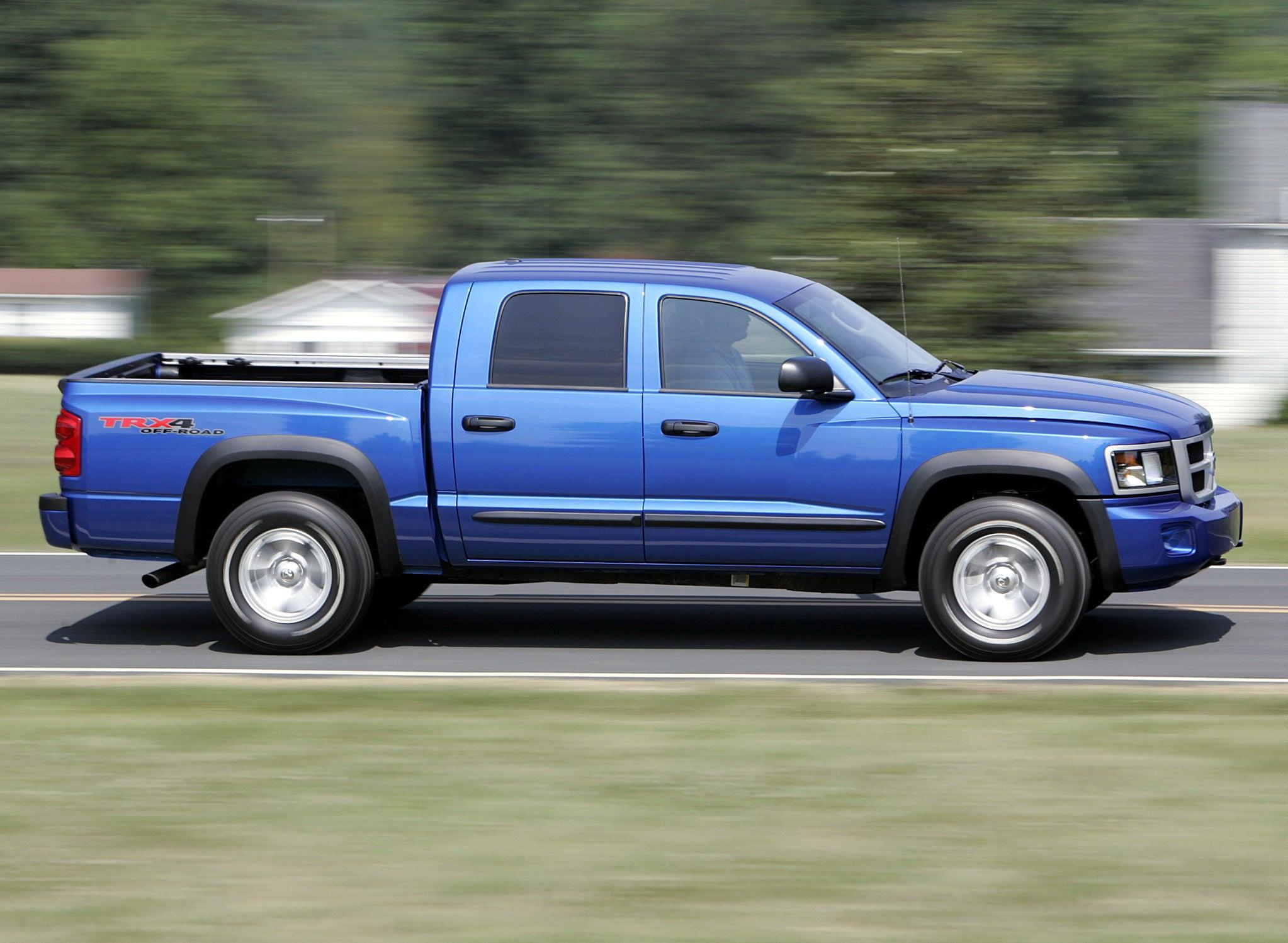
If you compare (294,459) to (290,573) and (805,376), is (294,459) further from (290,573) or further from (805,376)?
(805,376)

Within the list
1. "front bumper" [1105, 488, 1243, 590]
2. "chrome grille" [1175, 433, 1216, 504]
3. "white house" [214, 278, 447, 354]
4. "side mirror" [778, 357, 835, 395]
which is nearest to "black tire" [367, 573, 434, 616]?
"side mirror" [778, 357, 835, 395]

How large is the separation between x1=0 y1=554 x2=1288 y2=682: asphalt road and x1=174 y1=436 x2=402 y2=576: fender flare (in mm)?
732

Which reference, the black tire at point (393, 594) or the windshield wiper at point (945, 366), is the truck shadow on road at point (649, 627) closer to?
the black tire at point (393, 594)

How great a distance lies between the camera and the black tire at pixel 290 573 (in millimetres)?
8820

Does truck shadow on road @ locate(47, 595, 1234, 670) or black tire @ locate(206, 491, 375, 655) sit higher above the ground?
black tire @ locate(206, 491, 375, 655)

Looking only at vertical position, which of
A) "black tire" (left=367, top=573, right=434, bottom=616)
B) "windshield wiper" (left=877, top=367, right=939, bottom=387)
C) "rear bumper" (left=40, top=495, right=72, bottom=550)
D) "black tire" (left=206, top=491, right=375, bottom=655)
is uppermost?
"windshield wiper" (left=877, top=367, right=939, bottom=387)

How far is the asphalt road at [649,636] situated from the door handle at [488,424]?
1.20 metres

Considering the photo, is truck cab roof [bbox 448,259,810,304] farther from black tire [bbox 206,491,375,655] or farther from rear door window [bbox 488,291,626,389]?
black tire [bbox 206,491,375,655]

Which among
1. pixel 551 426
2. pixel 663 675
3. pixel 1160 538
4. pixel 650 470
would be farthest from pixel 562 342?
pixel 1160 538

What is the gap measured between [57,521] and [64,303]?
61478 mm

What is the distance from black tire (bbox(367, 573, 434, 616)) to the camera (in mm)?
9891

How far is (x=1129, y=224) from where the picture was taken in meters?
36.8

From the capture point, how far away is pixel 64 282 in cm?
6588

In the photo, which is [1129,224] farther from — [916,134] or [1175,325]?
[916,134]
